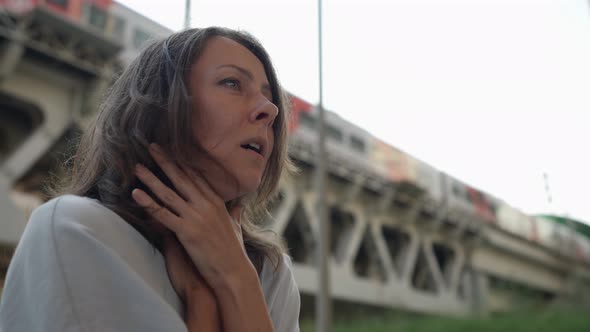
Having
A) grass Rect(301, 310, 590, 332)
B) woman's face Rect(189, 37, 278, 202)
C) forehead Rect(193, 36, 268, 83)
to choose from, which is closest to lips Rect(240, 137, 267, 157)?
woman's face Rect(189, 37, 278, 202)

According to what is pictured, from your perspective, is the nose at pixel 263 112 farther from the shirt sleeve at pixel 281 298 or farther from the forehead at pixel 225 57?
the shirt sleeve at pixel 281 298

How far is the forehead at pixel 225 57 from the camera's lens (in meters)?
0.68

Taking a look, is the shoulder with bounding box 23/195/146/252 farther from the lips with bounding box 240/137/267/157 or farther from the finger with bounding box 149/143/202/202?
the lips with bounding box 240/137/267/157

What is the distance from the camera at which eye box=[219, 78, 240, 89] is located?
0.67 m

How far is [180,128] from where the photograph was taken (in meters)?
0.61

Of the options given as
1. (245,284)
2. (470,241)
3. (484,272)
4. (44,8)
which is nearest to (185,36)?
(245,284)

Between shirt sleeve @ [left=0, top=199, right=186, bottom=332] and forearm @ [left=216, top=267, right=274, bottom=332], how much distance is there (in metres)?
0.08

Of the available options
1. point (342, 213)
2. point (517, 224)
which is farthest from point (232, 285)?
point (517, 224)

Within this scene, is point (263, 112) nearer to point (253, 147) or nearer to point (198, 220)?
point (253, 147)

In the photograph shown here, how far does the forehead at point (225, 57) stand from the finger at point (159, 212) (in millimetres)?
201

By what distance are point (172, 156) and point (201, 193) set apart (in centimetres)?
6

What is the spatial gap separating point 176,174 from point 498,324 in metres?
6.84

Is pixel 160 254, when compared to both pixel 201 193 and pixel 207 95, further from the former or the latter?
pixel 207 95

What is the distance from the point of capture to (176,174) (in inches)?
23.1
